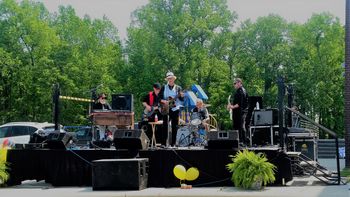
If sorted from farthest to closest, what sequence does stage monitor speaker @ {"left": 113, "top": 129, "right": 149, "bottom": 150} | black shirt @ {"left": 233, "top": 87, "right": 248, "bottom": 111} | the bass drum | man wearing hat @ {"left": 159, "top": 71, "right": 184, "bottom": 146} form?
1. the bass drum
2. black shirt @ {"left": 233, "top": 87, "right": 248, "bottom": 111}
3. man wearing hat @ {"left": 159, "top": 71, "right": 184, "bottom": 146}
4. stage monitor speaker @ {"left": 113, "top": 129, "right": 149, "bottom": 150}

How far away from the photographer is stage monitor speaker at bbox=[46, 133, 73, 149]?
12180 mm

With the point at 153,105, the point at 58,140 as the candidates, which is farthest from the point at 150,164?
the point at 58,140

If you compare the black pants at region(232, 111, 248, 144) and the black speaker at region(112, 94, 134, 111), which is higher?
the black speaker at region(112, 94, 134, 111)

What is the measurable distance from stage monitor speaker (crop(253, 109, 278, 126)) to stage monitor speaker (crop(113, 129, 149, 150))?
4.02 metres

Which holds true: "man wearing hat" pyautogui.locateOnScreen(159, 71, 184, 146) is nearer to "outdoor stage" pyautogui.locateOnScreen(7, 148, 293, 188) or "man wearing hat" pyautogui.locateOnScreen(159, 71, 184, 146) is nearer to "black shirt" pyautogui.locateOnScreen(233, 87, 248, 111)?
"outdoor stage" pyautogui.locateOnScreen(7, 148, 293, 188)

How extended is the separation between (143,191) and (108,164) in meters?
A: 0.91

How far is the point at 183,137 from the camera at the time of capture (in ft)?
49.8

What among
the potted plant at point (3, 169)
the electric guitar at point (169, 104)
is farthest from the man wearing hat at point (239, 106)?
the potted plant at point (3, 169)

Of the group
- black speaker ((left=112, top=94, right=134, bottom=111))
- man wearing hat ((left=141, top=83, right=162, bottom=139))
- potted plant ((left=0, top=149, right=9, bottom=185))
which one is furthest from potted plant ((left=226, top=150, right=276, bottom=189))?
potted plant ((left=0, top=149, right=9, bottom=185))

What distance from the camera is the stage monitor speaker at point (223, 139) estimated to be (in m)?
11.4

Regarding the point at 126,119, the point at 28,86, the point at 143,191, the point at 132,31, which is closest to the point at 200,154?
the point at 143,191

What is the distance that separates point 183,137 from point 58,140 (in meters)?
4.16

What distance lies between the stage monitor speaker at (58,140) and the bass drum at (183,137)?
3378 millimetres

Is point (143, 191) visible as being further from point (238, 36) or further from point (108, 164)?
point (238, 36)
